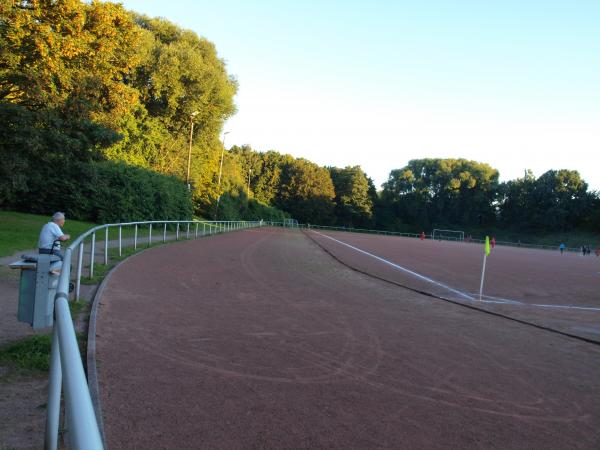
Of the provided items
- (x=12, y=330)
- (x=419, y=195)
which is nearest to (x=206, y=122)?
(x=12, y=330)

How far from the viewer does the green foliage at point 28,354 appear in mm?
5168

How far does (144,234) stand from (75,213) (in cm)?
633

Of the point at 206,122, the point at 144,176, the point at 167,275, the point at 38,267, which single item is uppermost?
the point at 206,122

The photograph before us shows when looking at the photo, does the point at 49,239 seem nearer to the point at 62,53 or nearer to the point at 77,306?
the point at 77,306

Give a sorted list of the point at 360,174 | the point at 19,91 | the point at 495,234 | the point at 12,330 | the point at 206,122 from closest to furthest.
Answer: the point at 12,330
the point at 19,91
the point at 206,122
the point at 495,234
the point at 360,174

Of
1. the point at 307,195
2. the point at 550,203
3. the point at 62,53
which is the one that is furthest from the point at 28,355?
the point at 550,203

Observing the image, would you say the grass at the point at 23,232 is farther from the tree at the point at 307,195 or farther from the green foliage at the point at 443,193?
the green foliage at the point at 443,193

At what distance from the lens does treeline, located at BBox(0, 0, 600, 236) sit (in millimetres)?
15570

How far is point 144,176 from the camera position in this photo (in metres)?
33.3

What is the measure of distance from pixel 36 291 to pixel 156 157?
41.8m

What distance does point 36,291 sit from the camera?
208 inches

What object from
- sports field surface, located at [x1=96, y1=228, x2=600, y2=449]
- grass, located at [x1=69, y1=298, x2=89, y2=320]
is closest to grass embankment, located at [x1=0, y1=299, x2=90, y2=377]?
sports field surface, located at [x1=96, y1=228, x2=600, y2=449]

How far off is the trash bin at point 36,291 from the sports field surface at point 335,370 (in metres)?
0.77

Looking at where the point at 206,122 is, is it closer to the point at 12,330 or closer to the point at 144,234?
the point at 144,234
